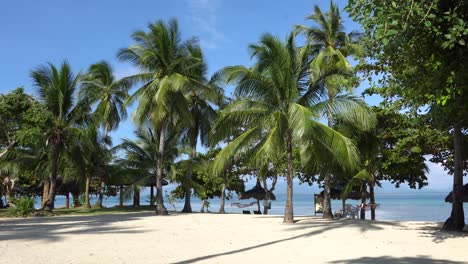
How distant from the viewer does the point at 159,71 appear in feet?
70.9

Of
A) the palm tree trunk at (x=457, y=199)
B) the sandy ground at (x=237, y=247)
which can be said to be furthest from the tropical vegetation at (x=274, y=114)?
the sandy ground at (x=237, y=247)

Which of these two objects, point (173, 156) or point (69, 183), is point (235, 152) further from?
point (69, 183)

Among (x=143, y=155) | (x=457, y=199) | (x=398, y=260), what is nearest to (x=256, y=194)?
(x=143, y=155)

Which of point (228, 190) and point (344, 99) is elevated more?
point (344, 99)

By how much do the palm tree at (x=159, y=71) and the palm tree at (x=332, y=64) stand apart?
6333 millimetres

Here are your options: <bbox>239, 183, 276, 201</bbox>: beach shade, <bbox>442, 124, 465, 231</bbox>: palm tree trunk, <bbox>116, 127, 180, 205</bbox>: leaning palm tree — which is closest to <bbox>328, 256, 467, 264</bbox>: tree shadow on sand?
<bbox>442, 124, 465, 231</bbox>: palm tree trunk

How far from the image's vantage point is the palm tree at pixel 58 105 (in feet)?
70.9

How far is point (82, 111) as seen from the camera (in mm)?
22281

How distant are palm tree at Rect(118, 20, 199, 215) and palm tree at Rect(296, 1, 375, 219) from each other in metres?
6.33

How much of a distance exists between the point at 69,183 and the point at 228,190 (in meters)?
12.2

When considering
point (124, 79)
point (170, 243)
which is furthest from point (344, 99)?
point (124, 79)

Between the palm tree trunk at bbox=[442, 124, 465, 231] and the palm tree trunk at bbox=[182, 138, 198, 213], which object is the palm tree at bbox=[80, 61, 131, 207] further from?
the palm tree trunk at bbox=[442, 124, 465, 231]

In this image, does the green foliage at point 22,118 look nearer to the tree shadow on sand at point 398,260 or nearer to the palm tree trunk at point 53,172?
the palm tree trunk at point 53,172

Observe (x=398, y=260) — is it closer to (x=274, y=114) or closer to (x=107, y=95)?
(x=274, y=114)
